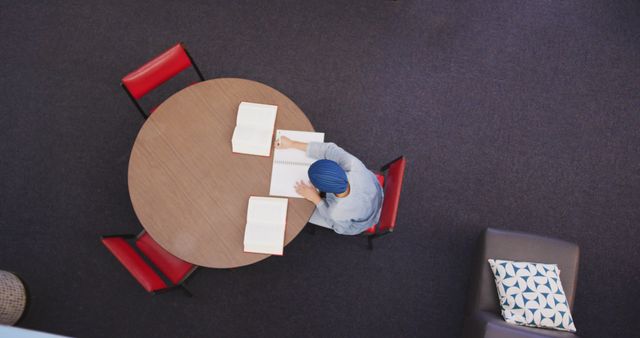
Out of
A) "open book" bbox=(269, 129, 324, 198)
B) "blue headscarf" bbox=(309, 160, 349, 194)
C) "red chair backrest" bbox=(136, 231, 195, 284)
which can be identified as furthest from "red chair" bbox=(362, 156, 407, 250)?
"red chair backrest" bbox=(136, 231, 195, 284)

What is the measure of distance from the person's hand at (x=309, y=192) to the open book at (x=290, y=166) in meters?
0.03

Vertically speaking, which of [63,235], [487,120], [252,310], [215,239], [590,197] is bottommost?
[252,310]

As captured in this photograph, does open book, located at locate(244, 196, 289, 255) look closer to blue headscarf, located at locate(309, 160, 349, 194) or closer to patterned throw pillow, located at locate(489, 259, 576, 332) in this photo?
blue headscarf, located at locate(309, 160, 349, 194)

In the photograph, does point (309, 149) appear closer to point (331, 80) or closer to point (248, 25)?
point (331, 80)

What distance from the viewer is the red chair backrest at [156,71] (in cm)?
234

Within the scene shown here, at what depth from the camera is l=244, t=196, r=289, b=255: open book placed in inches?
85.7

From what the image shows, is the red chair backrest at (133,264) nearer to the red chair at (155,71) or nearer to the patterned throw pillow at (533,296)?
the red chair at (155,71)

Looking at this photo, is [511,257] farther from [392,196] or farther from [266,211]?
[266,211]

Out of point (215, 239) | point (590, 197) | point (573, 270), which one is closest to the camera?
point (215, 239)

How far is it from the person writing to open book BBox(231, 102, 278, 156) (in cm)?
9

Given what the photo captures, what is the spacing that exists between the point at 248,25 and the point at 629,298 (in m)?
3.64

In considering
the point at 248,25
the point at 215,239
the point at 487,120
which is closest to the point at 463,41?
the point at 487,120

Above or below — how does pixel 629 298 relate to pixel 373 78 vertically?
below

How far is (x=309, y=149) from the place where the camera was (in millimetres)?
2273
